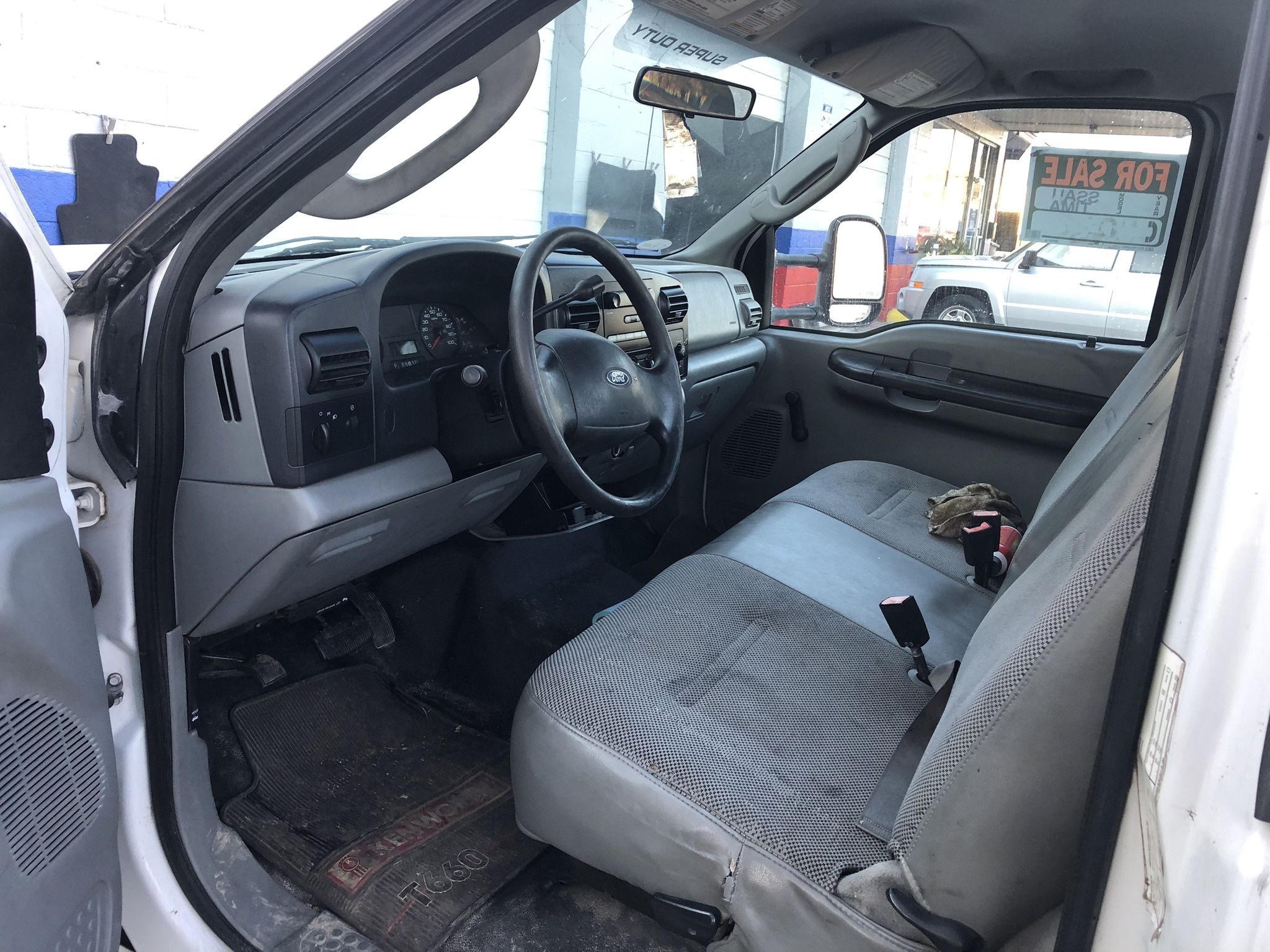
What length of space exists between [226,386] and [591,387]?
62 centimetres

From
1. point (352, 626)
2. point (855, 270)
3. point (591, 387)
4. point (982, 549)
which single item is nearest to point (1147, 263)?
point (855, 270)

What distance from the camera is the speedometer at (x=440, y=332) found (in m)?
1.78

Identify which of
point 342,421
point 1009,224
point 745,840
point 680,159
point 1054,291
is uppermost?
point 680,159

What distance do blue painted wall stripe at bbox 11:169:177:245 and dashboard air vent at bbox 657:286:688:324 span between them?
1245 millimetres

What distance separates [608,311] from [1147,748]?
1710 mm

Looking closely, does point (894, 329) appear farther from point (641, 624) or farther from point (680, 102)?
point (641, 624)

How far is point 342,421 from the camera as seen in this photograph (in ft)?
5.11

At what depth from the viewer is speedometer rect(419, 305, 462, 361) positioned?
178cm

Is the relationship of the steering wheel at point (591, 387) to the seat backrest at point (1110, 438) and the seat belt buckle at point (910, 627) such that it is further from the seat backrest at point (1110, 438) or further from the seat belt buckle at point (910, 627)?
the seat backrest at point (1110, 438)

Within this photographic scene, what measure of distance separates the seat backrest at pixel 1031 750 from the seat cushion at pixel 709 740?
0.16 metres

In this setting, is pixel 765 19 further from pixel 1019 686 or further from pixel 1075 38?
pixel 1019 686

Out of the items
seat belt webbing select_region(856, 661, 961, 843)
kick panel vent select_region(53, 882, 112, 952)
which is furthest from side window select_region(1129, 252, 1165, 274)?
kick panel vent select_region(53, 882, 112, 952)

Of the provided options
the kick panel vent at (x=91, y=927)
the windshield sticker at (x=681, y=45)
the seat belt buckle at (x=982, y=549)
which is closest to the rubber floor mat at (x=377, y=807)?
the kick panel vent at (x=91, y=927)

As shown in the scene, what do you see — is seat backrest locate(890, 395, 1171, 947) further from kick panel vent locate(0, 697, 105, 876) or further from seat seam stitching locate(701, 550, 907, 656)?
kick panel vent locate(0, 697, 105, 876)
